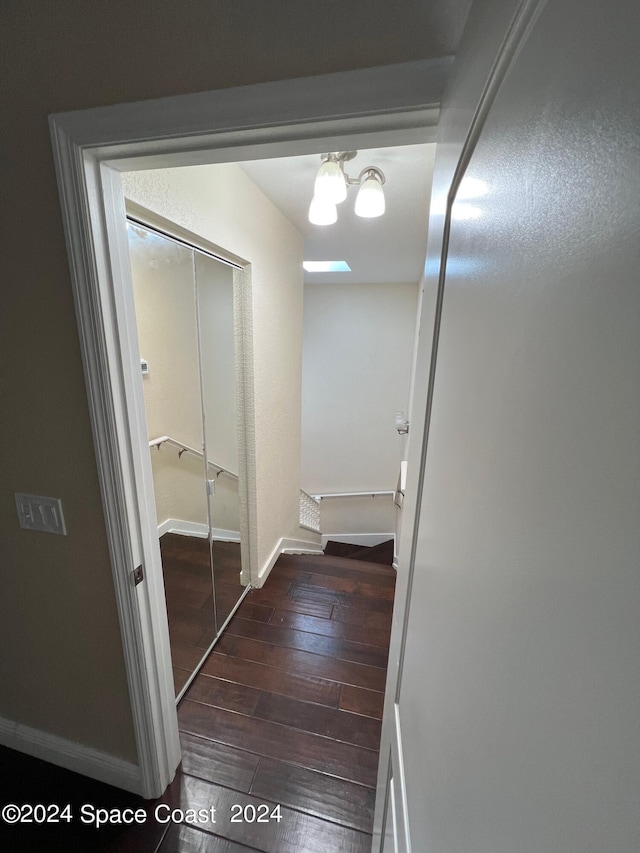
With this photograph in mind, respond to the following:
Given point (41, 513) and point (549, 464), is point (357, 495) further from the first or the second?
point (549, 464)

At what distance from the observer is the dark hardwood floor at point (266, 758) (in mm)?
1078

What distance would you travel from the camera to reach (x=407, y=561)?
72 centimetres

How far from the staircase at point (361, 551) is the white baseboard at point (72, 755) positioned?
3.53 metres

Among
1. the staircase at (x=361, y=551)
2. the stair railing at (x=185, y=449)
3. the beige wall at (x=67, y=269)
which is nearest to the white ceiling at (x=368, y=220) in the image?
the beige wall at (x=67, y=269)

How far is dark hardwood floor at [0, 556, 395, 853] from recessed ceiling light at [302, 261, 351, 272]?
310 cm

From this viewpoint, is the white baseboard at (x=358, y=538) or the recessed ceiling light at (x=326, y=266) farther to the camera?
the white baseboard at (x=358, y=538)

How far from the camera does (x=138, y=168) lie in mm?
802

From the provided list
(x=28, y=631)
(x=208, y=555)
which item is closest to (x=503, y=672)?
(x=28, y=631)

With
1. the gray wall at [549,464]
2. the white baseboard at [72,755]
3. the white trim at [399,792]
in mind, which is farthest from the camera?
the white baseboard at [72,755]

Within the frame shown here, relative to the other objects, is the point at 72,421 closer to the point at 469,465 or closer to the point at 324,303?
the point at 469,465

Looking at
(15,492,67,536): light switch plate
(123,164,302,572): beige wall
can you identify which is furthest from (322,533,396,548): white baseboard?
(15,492,67,536): light switch plate

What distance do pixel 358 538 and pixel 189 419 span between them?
409 centimetres

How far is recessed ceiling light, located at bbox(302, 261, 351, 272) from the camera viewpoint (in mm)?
3354

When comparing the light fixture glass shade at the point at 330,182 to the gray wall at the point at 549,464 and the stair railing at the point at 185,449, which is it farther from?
the stair railing at the point at 185,449
